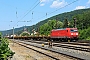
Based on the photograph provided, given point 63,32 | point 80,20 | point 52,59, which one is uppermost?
point 80,20

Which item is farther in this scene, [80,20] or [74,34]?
[80,20]

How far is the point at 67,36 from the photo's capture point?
177 ft

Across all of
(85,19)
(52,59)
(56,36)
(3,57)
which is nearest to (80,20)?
(85,19)

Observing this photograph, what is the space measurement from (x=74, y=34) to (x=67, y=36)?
1620 millimetres

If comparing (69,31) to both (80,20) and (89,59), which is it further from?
(80,20)

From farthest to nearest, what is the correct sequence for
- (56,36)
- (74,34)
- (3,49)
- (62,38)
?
(56,36), (62,38), (74,34), (3,49)

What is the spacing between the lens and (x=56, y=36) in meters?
61.8

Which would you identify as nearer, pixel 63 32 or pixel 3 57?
pixel 3 57

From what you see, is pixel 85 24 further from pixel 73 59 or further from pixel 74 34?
pixel 73 59

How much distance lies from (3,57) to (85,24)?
121566mm

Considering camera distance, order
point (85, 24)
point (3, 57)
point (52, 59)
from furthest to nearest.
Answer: point (85, 24) < point (52, 59) < point (3, 57)

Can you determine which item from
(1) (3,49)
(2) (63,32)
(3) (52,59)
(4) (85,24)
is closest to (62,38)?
(2) (63,32)

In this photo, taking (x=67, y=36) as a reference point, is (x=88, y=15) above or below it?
above

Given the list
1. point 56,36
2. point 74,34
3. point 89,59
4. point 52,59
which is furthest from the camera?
point 56,36
